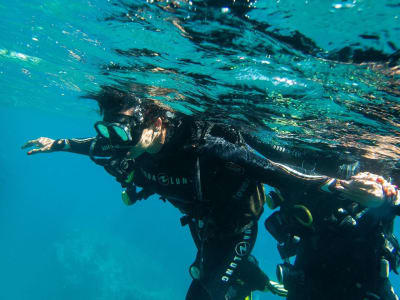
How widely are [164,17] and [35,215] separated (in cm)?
5566

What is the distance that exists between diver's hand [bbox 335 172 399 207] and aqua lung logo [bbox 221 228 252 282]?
7.21 feet

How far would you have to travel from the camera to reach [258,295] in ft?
118

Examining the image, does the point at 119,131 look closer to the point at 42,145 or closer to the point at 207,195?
the point at 207,195

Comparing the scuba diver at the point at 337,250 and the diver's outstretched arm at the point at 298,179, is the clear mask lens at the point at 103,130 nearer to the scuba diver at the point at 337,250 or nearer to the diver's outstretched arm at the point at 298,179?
the diver's outstretched arm at the point at 298,179

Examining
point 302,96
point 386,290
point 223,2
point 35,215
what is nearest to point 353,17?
point 223,2

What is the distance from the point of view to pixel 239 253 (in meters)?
4.50

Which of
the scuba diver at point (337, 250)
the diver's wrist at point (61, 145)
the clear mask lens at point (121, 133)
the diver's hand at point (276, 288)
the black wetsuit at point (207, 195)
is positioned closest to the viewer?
the clear mask lens at point (121, 133)

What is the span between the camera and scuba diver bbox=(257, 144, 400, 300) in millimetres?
4402

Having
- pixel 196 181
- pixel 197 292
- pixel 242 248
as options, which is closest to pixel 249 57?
pixel 196 181

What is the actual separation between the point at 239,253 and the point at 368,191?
8.40ft

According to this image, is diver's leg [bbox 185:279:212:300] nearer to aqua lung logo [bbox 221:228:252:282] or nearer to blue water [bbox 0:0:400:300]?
aqua lung logo [bbox 221:228:252:282]

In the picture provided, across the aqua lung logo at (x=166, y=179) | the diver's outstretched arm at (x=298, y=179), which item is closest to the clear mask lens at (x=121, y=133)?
the aqua lung logo at (x=166, y=179)

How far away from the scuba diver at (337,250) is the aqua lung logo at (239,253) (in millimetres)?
1113

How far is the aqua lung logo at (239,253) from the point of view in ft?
14.6
